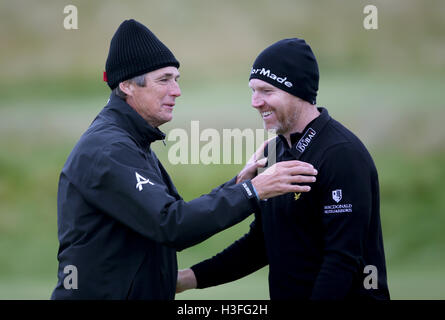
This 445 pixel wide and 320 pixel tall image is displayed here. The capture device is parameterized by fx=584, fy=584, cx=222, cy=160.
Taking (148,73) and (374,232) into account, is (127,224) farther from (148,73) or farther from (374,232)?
(374,232)

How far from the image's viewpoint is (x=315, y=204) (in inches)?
118

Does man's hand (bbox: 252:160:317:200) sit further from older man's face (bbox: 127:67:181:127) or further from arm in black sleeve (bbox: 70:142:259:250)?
older man's face (bbox: 127:67:181:127)

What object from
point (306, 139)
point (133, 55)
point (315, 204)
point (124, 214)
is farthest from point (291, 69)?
point (124, 214)

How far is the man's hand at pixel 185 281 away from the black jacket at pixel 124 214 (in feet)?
1.63

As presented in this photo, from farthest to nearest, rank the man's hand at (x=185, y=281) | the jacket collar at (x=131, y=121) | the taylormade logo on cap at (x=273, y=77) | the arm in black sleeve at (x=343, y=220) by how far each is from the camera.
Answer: the man's hand at (x=185, y=281), the taylormade logo on cap at (x=273, y=77), the jacket collar at (x=131, y=121), the arm in black sleeve at (x=343, y=220)

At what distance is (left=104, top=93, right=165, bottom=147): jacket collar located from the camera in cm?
305

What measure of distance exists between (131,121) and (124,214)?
568 millimetres

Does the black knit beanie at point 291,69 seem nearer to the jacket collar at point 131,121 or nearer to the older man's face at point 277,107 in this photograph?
the older man's face at point 277,107

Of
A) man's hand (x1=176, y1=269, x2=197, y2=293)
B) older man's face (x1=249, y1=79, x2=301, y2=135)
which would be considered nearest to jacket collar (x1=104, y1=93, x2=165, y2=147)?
older man's face (x1=249, y1=79, x2=301, y2=135)

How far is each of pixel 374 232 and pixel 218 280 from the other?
1.11m

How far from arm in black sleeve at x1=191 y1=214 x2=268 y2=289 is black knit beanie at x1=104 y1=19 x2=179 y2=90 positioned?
1.18 meters

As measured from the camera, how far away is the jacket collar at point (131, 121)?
3051 mm

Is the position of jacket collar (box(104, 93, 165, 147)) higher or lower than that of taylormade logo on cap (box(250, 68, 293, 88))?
lower

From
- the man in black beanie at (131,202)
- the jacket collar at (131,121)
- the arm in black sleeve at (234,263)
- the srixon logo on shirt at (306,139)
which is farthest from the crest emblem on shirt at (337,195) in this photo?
the jacket collar at (131,121)
